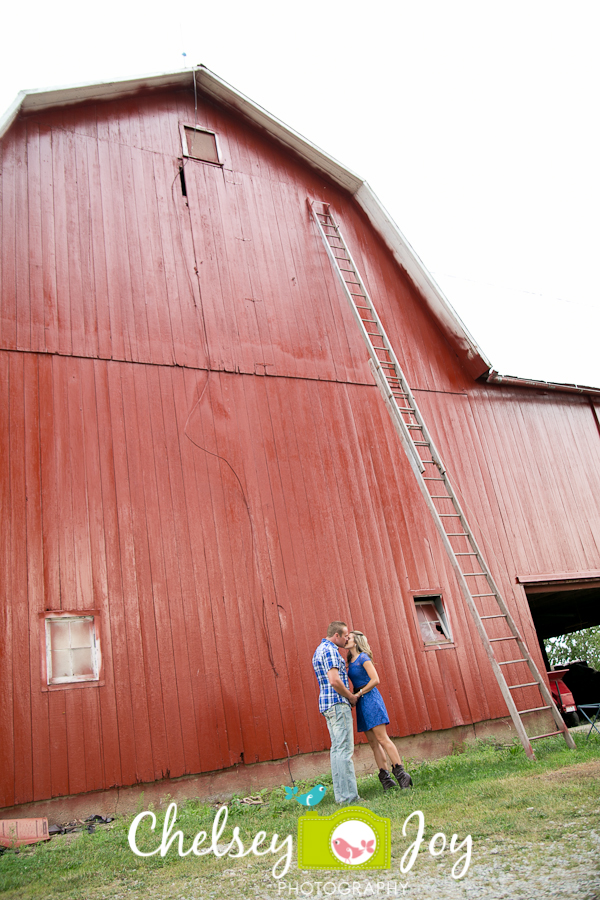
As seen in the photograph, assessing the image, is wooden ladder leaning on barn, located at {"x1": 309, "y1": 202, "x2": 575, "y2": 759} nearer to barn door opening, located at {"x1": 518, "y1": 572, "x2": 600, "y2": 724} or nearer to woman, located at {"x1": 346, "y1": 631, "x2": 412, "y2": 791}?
barn door opening, located at {"x1": 518, "y1": 572, "x2": 600, "y2": 724}

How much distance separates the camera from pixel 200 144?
33.4 ft

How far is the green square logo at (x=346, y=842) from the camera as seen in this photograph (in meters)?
3.62

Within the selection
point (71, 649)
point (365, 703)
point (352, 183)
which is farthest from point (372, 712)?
point (352, 183)

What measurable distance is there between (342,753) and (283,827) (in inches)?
27.9

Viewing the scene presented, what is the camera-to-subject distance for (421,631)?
8.48 m

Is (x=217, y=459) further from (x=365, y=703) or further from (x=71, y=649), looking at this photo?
(x=365, y=703)

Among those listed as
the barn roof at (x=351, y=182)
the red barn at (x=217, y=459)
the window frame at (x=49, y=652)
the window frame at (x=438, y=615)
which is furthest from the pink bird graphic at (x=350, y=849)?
the barn roof at (x=351, y=182)

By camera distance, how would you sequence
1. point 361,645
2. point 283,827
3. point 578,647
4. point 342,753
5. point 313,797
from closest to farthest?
1. point 283,827
2. point 342,753
3. point 313,797
4. point 361,645
5. point 578,647

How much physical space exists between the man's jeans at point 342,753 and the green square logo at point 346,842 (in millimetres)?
1274

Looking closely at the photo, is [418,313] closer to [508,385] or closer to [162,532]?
[508,385]

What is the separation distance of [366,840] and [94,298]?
22.0 ft

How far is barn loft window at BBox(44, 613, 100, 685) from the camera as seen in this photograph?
6.41 metres

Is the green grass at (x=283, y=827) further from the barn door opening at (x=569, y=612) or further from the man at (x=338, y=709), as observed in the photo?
the barn door opening at (x=569, y=612)

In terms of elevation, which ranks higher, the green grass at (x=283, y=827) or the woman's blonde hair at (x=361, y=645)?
the woman's blonde hair at (x=361, y=645)
